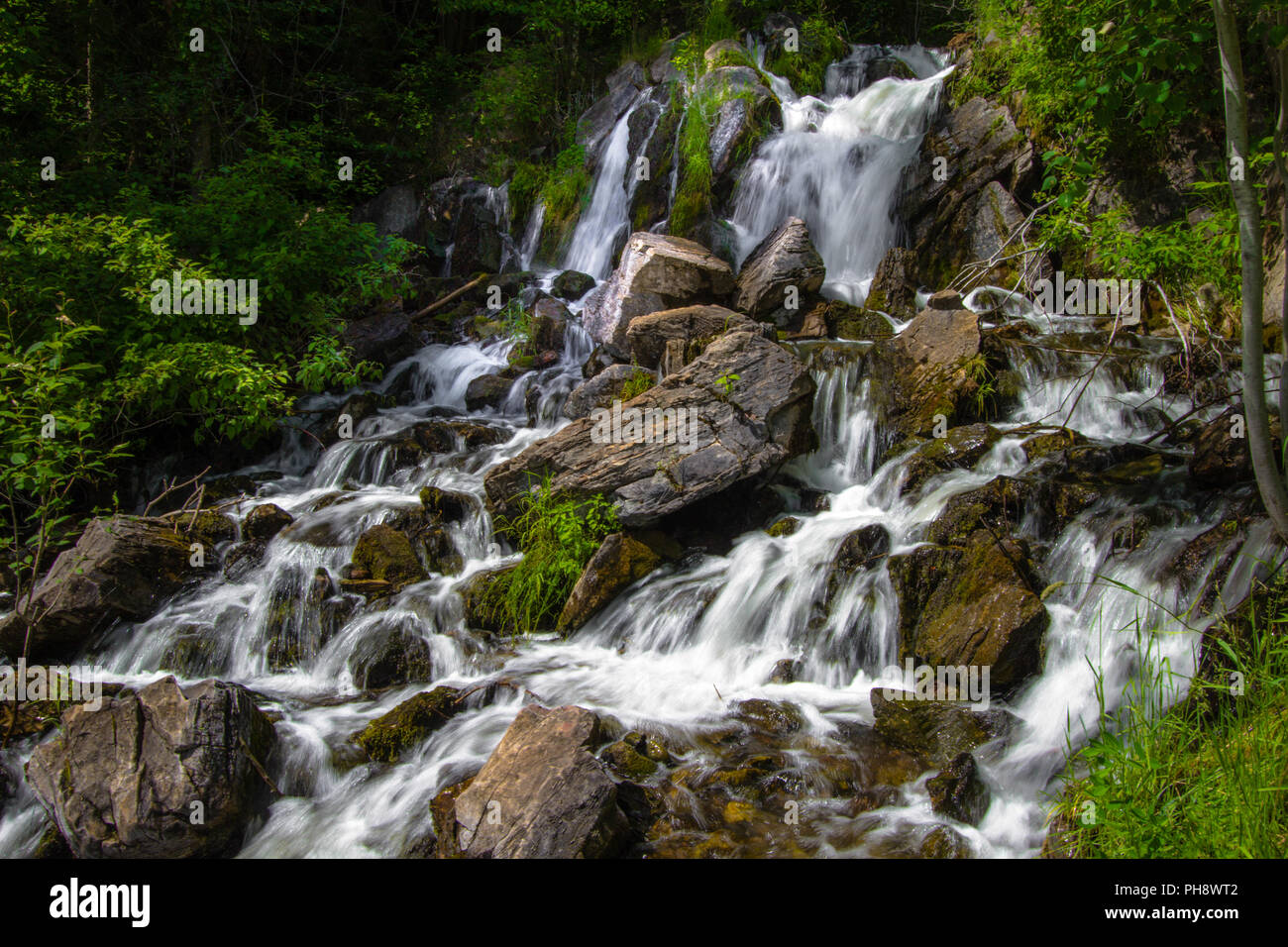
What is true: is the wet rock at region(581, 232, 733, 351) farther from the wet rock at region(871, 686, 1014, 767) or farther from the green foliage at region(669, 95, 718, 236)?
the wet rock at region(871, 686, 1014, 767)

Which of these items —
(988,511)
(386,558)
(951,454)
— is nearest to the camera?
(988,511)

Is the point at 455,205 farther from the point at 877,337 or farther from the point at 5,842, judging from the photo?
the point at 5,842

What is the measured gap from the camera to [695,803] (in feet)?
14.7

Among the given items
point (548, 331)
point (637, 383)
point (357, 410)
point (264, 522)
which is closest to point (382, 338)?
point (357, 410)

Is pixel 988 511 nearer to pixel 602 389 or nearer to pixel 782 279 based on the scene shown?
pixel 602 389

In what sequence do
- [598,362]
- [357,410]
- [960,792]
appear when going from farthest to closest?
[357,410], [598,362], [960,792]

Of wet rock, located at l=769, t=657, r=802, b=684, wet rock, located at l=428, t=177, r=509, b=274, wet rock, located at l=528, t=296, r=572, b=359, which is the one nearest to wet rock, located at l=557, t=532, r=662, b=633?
wet rock, located at l=769, t=657, r=802, b=684

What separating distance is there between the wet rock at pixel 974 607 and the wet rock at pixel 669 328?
3.93 meters

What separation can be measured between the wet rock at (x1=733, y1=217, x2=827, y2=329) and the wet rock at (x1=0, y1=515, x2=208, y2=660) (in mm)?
6864

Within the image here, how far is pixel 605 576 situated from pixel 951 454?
3.41m

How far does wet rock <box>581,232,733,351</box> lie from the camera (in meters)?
10.0

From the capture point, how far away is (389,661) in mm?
6223

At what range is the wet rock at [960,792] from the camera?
4.23 m

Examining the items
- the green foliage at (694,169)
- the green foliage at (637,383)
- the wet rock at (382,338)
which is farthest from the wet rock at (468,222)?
the green foliage at (637,383)
